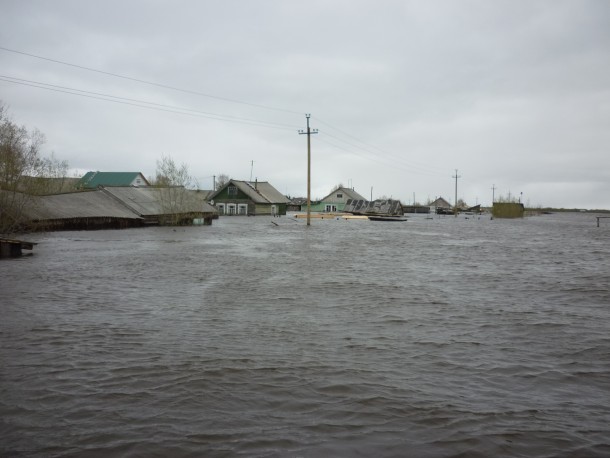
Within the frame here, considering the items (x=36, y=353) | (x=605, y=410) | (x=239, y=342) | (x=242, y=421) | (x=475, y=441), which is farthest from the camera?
(x=239, y=342)

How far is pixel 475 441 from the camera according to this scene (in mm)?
4625

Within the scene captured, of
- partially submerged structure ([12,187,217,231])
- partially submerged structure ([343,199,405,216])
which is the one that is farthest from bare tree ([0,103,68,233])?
partially submerged structure ([343,199,405,216])

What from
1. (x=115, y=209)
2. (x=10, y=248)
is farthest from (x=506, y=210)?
(x=10, y=248)

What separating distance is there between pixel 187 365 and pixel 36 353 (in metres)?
2.38

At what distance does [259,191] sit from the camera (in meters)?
98.1

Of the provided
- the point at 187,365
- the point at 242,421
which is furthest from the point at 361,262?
the point at 242,421

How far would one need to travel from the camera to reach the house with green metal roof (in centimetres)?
8638

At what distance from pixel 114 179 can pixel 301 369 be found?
88149 mm

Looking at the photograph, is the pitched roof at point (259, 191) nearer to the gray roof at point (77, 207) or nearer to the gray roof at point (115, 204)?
the gray roof at point (115, 204)

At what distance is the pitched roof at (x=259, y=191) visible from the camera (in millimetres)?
90694

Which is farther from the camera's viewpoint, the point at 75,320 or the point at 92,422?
the point at 75,320

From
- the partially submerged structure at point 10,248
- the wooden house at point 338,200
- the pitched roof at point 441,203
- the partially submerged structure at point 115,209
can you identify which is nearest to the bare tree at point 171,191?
the partially submerged structure at point 115,209

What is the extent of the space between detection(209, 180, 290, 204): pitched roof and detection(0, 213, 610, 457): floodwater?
76.6 meters

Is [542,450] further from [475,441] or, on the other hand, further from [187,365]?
[187,365]
